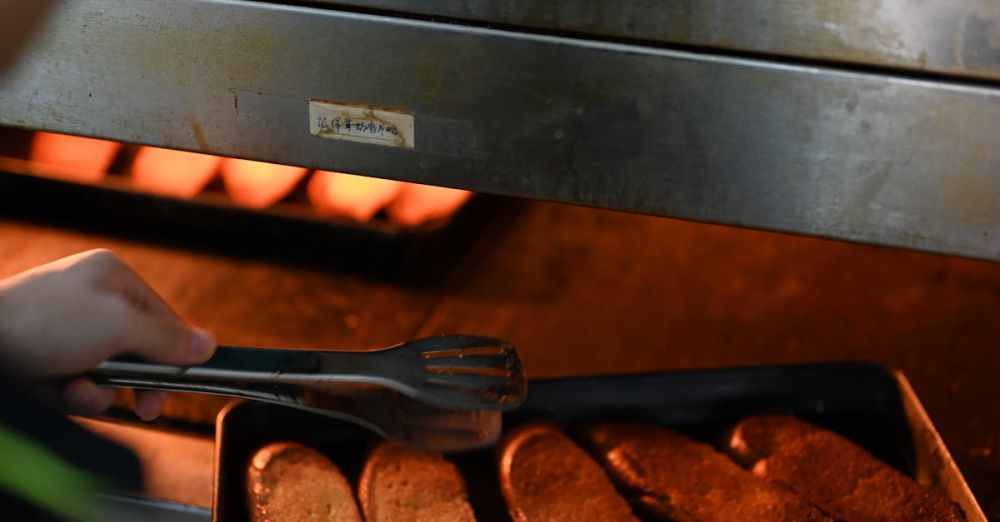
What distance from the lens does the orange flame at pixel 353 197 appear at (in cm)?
182

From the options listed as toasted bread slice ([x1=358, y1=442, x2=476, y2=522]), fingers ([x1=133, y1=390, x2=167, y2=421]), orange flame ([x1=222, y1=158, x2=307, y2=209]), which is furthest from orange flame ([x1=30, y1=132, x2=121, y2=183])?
toasted bread slice ([x1=358, y1=442, x2=476, y2=522])

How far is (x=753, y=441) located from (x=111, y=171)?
152 cm

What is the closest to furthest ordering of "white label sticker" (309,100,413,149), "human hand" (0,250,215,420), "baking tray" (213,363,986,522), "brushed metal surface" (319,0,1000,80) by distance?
1. "brushed metal surface" (319,0,1000,80)
2. "white label sticker" (309,100,413,149)
3. "human hand" (0,250,215,420)
4. "baking tray" (213,363,986,522)

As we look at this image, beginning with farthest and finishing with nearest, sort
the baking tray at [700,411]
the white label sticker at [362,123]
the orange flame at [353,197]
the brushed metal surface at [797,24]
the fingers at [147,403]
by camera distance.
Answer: the orange flame at [353,197]
the baking tray at [700,411]
the fingers at [147,403]
the white label sticker at [362,123]
the brushed metal surface at [797,24]

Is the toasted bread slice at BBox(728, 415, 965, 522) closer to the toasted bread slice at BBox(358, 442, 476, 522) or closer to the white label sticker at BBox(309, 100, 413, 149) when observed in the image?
the toasted bread slice at BBox(358, 442, 476, 522)

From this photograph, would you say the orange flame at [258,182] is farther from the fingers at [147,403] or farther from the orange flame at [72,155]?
the fingers at [147,403]

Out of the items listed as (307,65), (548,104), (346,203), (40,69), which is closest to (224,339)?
(346,203)

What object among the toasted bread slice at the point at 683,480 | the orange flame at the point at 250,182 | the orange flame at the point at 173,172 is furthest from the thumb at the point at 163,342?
the orange flame at the point at 173,172

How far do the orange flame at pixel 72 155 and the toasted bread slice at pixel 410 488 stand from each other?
107 centimetres

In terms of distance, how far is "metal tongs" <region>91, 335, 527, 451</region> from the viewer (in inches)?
41.3

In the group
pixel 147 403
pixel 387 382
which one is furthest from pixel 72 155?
pixel 387 382

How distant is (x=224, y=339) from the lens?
5.44 ft

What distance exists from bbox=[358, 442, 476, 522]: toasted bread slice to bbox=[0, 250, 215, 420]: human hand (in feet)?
1.09

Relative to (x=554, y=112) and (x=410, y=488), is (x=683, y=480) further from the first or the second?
(x=554, y=112)
